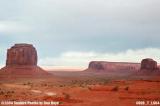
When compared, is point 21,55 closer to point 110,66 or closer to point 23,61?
point 23,61

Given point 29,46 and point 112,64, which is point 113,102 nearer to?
point 29,46

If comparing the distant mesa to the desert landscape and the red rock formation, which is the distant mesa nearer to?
the desert landscape

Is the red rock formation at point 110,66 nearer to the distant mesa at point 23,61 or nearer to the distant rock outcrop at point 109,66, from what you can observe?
the distant rock outcrop at point 109,66

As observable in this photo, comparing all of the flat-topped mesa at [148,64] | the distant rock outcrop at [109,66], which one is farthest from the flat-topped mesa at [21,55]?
the distant rock outcrop at [109,66]

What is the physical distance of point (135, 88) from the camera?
125ft

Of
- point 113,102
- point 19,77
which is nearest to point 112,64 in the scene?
point 19,77

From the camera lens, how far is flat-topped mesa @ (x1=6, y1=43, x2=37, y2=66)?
9594 centimetres

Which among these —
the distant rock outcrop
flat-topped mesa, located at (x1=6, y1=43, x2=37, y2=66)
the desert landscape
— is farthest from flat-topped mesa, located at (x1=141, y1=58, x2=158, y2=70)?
flat-topped mesa, located at (x1=6, y1=43, x2=37, y2=66)

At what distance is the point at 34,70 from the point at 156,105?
70557 millimetres

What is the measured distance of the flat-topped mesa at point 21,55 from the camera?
95.9 meters

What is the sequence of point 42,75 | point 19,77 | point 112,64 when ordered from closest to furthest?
point 19,77
point 42,75
point 112,64

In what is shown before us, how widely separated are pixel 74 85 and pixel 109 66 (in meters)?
Answer: 110

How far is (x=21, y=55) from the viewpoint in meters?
96.2

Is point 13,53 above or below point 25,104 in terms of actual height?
above
